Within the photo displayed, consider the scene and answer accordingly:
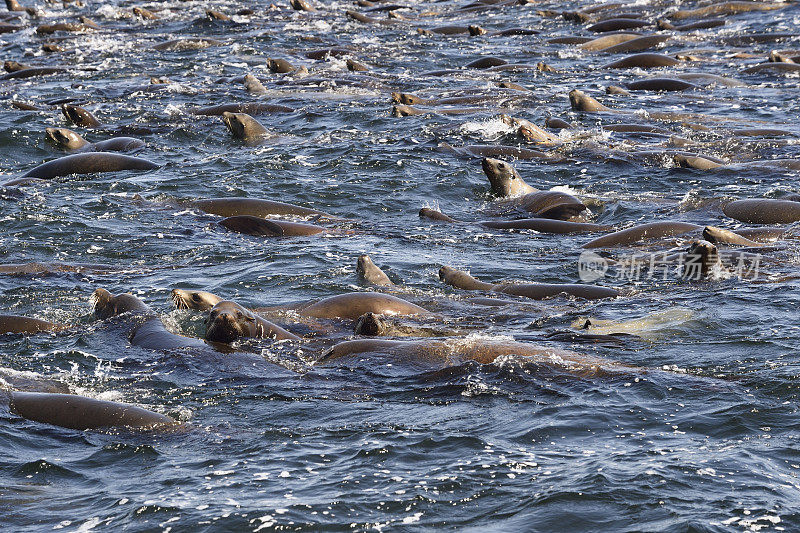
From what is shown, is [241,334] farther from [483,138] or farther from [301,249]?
[483,138]

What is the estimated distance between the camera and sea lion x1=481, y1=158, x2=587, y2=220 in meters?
11.8

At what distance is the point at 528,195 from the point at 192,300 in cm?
514

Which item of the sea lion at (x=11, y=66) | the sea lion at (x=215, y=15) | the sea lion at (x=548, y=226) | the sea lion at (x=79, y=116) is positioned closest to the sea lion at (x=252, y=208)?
the sea lion at (x=548, y=226)

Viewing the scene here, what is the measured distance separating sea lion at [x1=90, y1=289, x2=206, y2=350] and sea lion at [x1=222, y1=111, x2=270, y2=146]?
21.6 ft

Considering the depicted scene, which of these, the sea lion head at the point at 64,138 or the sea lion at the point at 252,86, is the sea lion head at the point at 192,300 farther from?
the sea lion at the point at 252,86

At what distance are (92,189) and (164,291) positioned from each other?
398cm

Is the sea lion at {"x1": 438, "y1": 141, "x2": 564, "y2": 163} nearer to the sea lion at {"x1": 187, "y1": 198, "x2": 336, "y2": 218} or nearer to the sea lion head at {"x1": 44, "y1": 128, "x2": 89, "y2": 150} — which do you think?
the sea lion at {"x1": 187, "y1": 198, "x2": 336, "y2": 218}

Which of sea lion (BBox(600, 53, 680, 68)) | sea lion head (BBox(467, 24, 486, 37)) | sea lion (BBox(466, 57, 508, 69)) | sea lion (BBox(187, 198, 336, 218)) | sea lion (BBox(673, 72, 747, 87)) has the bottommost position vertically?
sea lion (BBox(187, 198, 336, 218))

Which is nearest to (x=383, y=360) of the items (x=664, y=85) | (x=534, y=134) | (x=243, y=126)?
(x=534, y=134)

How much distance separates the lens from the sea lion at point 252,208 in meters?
11.6

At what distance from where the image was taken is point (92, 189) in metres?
13.2

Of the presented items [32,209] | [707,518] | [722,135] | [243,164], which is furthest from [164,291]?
[722,135]

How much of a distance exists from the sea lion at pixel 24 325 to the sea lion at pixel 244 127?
23.6ft

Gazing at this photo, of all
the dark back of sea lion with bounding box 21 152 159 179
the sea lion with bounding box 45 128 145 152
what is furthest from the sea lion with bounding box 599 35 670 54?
the dark back of sea lion with bounding box 21 152 159 179
